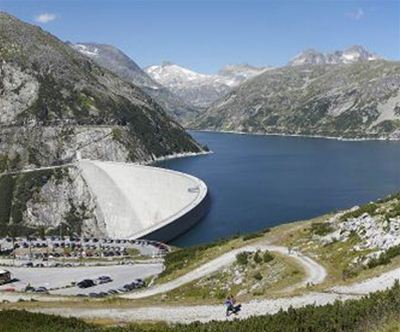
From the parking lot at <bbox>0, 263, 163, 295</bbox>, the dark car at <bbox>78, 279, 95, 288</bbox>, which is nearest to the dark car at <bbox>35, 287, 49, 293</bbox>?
the parking lot at <bbox>0, 263, 163, 295</bbox>

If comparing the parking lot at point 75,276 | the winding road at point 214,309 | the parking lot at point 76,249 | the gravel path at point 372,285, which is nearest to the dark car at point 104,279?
the parking lot at point 75,276

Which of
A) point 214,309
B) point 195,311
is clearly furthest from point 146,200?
point 195,311

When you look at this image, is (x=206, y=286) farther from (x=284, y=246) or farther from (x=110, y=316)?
(x=110, y=316)

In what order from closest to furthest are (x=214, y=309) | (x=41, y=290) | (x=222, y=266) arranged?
(x=214, y=309)
(x=222, y=266)
(x=41, y=290)

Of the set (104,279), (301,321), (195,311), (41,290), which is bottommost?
(104,279)

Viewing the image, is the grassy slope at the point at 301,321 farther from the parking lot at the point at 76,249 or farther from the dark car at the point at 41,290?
the parking lot at the point at 76,249

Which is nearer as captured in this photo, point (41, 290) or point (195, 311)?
point (195, 311)

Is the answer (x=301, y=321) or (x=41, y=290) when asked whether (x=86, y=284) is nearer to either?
(x=41, y=290)
